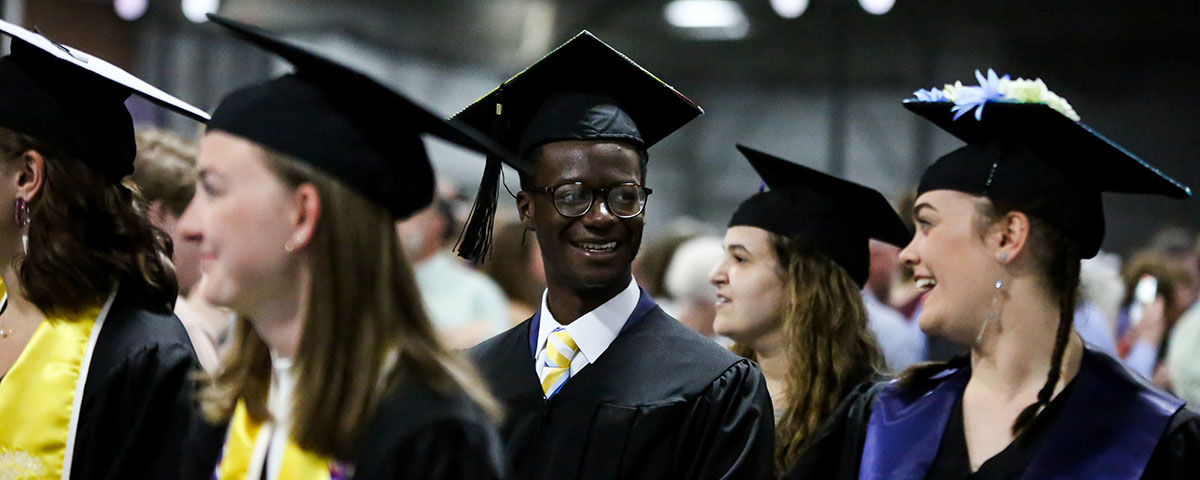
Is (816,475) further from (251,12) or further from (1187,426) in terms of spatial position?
(251,12)

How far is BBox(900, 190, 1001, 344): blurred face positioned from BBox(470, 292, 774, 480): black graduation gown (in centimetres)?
42

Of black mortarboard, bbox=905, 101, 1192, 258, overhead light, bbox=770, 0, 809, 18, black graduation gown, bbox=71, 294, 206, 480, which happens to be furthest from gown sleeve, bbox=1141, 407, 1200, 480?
overhead light, bbox=770, 0, 809, 18

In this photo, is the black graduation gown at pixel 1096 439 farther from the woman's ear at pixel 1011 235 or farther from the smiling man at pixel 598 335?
the smiling man at pixel 598 335

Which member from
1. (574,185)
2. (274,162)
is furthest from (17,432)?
(574,185)

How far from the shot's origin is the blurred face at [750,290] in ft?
10.9

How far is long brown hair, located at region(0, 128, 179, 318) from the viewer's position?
238cm

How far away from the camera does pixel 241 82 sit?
1252 centimetres

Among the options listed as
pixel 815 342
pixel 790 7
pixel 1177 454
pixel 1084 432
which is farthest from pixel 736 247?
pixel 790 7

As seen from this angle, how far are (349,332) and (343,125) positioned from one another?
0.97 ft

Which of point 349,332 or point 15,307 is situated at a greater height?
point 349,332

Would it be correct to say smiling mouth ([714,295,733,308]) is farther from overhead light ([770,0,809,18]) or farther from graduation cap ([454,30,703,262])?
overhead light ([770,0,809,18])

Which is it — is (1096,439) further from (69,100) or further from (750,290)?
(69,100)

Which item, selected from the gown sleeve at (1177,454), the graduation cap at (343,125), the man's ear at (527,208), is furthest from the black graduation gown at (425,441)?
the gown sleeve at (1177,454)

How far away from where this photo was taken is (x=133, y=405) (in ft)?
7.74
